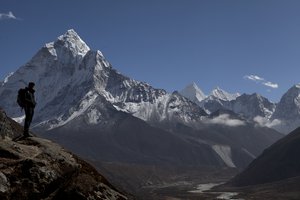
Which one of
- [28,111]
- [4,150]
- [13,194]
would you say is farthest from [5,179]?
[28,111]

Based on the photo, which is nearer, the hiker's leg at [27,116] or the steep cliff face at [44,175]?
the steep cliff face at [44,175]

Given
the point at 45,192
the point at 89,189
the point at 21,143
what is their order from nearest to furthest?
the point at 45,192
the point at 89,189
the point at 21,143

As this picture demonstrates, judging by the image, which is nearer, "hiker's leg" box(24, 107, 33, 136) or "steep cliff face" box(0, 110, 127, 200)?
"steep cliff face" box(0, 110, 127, 200)

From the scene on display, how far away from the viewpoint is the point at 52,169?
29859 mm

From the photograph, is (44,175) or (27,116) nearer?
(44,175)

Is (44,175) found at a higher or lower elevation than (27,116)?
lower

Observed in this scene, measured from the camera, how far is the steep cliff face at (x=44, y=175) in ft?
90.5

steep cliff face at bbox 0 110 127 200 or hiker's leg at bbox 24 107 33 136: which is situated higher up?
hiker's leg at bbox 24 107 33 136

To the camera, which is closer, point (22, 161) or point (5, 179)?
point (5, 179)

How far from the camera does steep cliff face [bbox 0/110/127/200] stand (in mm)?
27578

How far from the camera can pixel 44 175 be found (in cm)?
2895

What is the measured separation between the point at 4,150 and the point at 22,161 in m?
1.55

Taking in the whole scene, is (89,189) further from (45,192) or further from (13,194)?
(13,194)

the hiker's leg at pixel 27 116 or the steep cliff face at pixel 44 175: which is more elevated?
the hiker's leg at pixel 27 116
